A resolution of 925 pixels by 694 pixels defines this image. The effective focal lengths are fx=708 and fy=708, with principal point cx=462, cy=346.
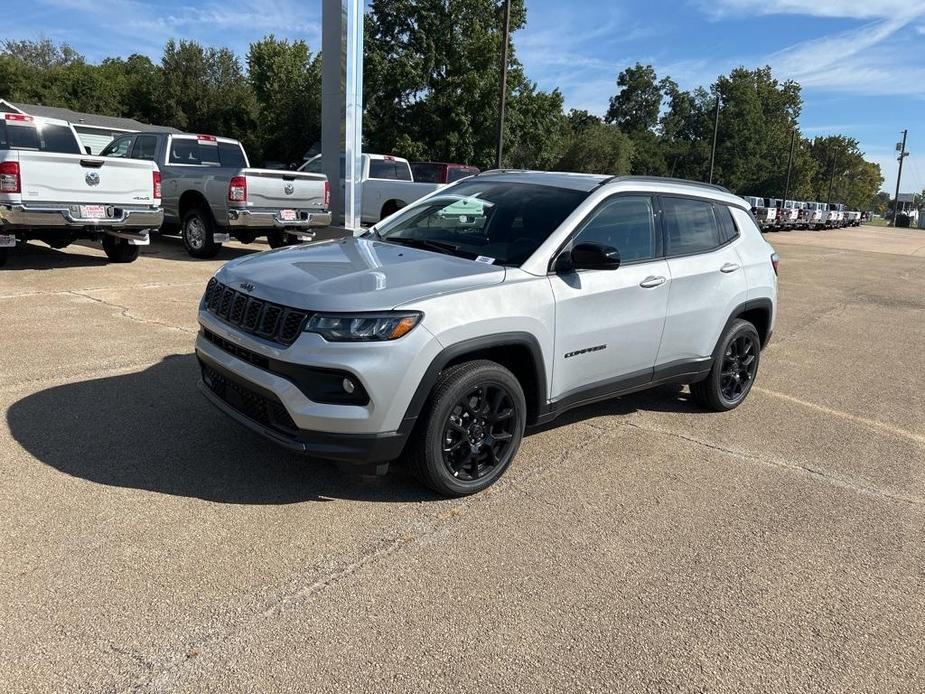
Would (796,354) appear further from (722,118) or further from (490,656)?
(722,118)

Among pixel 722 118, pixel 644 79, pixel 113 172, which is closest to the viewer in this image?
pixel 113 172

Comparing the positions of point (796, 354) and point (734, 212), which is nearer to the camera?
point (734, 212)

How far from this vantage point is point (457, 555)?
3.23 metres

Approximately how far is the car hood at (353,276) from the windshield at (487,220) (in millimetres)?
224

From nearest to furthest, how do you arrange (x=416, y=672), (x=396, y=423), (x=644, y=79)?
1. (x=416, y=672)
2. (x=396, y=423)
3. (x=644, y=79)

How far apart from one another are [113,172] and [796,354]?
894 centimetres

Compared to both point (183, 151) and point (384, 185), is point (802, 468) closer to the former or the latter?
point (183, 151)

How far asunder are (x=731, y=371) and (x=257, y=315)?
12.2ft

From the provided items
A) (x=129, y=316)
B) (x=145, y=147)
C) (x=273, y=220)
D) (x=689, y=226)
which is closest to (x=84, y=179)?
(x=273, y=220)

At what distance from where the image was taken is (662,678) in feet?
8.25

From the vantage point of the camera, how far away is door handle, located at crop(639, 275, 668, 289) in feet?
14.7

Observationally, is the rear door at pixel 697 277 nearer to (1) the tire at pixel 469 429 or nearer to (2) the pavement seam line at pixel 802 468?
(2) the pavement seam line at pixel 802 468

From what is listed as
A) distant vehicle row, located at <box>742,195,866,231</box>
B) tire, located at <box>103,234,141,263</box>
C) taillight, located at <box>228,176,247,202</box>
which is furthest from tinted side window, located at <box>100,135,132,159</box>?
distant vehicle row, located at <box>742,195,866,231</box>

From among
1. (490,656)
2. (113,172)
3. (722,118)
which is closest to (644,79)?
(722,118)
